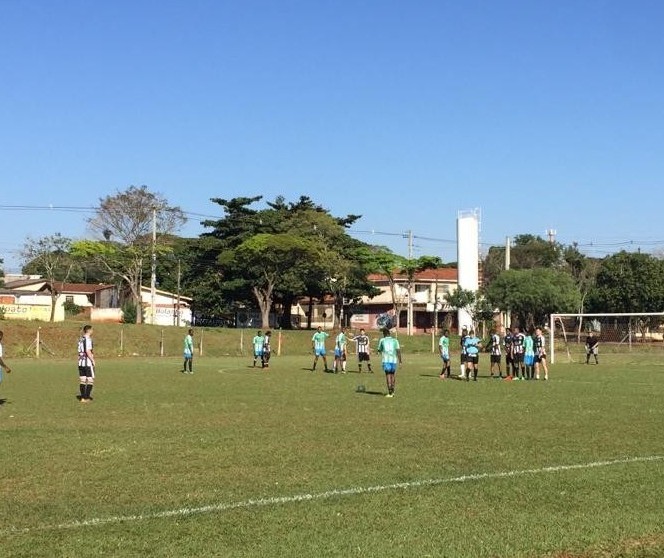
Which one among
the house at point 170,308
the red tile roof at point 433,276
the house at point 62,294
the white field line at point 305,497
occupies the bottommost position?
the white field line at point 305,497

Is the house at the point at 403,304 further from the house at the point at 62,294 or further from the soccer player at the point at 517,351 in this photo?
the soccer player at the point at 517,351

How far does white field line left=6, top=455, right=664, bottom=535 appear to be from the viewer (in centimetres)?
753

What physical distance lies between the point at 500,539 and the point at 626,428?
26.7 feet

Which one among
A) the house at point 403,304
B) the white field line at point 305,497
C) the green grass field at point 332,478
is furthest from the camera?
the house at point 403,304

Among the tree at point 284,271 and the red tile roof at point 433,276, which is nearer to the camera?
the tree at point 284,271

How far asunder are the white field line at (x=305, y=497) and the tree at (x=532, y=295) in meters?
53.4

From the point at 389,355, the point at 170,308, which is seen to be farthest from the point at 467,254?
the point at 389,355

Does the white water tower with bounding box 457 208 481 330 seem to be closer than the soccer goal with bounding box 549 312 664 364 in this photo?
No

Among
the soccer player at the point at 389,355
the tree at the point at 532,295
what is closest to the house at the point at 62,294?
the tree at the point at 532,295

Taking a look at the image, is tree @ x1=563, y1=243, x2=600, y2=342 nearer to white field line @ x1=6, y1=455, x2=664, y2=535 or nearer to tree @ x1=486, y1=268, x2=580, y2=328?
tree @ x1=486, y1=268, x2=580, y2=328

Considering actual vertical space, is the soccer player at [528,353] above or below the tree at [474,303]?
below

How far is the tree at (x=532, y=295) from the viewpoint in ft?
207

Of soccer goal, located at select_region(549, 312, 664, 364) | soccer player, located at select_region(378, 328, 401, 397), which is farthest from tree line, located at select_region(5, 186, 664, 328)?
soccer player, located at select_region(378, 328, 401, 397)

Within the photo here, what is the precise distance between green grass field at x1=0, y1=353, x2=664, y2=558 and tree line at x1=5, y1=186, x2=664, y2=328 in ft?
155
